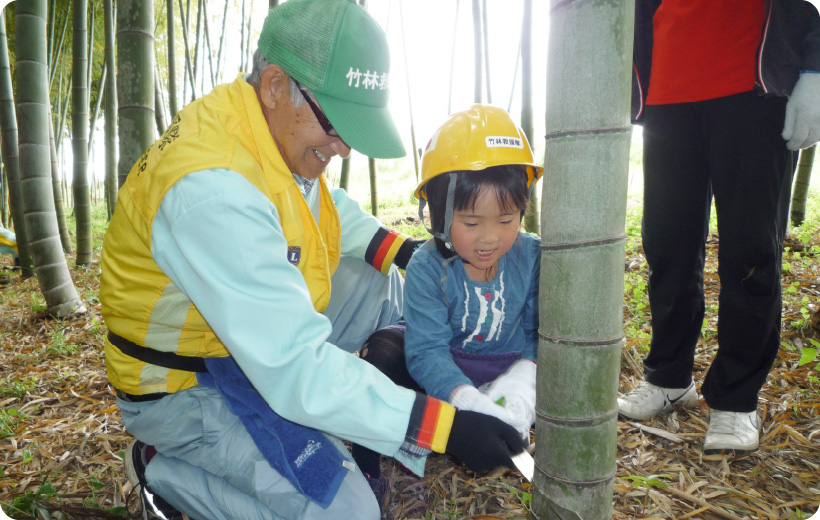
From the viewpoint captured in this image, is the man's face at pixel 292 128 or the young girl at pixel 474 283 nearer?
the man's face at pixel 292 128

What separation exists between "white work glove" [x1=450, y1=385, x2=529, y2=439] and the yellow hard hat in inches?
30.9

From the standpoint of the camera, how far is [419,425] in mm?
1300

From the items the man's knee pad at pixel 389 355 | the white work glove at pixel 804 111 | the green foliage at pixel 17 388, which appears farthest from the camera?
the green foliage at pixel 17 388

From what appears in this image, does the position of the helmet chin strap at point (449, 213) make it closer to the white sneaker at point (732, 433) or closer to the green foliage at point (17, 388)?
the white sneaker at point (732, 433)

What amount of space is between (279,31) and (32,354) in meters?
3.21

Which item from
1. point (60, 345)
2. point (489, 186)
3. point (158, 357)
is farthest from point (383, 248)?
point (60, 345)

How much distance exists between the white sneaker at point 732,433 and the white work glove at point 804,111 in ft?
3.34

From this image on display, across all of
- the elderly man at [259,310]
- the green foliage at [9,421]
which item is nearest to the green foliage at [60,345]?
the green foliage at [9,421]

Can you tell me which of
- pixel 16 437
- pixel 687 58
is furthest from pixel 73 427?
pixel 687 58

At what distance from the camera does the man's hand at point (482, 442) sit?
1270 millimetres

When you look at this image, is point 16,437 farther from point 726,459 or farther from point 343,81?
point 726,459

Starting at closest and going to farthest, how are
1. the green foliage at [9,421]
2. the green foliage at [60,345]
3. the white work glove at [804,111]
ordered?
the white work glove at [804,111]
the green foliage at [9,421]
the green foliage at [60,345]

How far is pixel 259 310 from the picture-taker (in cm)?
126

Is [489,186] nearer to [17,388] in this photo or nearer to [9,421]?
[9,421]
